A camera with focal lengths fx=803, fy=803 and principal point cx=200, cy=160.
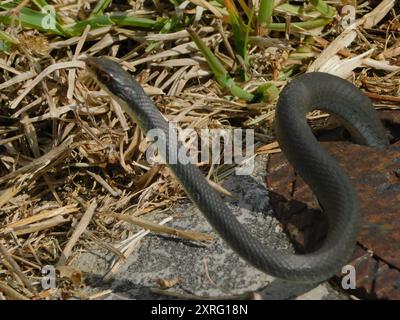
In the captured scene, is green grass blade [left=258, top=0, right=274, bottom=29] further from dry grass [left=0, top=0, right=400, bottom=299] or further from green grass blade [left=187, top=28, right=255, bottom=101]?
green grass blade [left=187, top=28, right=255, bottom=101]

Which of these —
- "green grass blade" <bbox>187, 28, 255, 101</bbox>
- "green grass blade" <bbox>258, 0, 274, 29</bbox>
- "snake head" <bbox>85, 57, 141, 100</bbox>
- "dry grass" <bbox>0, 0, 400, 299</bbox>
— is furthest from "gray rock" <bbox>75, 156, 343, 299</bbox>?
"green grass blade" <bbox>258, 0, 274, 29</bbox>

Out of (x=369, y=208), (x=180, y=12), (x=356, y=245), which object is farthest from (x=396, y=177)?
(x=180, y=12)

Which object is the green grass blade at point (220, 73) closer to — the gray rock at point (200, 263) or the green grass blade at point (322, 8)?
the gray rock at point (200, 263)

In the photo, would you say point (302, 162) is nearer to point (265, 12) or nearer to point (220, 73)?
point (220, 73)

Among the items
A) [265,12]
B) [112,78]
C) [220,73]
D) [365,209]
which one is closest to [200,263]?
[365,209]

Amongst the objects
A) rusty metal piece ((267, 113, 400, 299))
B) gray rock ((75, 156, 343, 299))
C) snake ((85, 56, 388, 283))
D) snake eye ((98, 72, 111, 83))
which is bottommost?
gray rock ((75, 156, 343, 299))
